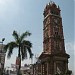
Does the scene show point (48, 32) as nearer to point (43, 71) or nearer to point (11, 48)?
point (43, 71)

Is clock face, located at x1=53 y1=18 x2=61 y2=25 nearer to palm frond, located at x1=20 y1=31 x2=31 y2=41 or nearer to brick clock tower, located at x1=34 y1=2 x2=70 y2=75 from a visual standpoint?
brick clock tower, located at x1=34 y1=2 x2=70 y2=75

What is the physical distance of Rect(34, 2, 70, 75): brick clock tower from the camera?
7494 centimetres

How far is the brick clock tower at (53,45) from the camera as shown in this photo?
74.9 meters

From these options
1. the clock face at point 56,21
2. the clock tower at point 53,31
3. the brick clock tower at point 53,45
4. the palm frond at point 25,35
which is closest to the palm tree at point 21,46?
the palm frond at point 25,35

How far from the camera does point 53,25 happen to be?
264 ft

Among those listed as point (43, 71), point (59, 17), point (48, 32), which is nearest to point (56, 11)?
point (59, 17)

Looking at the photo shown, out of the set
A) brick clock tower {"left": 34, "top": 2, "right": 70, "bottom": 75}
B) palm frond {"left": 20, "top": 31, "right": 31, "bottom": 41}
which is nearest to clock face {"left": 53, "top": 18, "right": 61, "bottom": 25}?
brick clock tower {"left": 34, "top": 2, "right": 70, "bottom": 75}

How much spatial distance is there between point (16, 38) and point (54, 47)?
43375mm

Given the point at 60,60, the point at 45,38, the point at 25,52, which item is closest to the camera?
the point at 25,52

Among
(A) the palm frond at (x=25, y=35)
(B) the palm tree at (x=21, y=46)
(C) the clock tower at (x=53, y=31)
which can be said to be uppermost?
(C) the clock tower at (x=53, y=31)

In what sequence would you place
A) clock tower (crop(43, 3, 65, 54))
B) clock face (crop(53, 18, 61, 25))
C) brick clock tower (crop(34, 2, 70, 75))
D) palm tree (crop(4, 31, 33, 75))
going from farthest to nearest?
clock face (crop(53, 18, 61, 25)), clock tower (crop(43, 3, 65, 54)), brick clock tower (crop(34, 2, 70, 75)), palm tree (crop(4, 31, 33, 75))

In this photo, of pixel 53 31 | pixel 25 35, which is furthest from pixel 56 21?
pixel 25 35

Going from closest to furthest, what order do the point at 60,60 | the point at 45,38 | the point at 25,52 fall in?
the point at 25,52 < the point at 60,60 < the point at 45,38

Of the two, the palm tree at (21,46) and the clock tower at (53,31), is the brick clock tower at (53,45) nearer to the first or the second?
the clock tower at (53,31)
